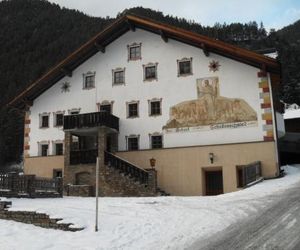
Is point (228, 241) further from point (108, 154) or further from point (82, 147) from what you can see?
point (82, 147)

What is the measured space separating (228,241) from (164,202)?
7.47 meters

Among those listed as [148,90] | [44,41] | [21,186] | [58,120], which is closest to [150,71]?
[148,90]

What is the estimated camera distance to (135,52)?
3041 cm

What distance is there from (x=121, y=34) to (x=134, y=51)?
1.67 meters

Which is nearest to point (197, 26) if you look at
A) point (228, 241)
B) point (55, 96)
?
point (55, 96)

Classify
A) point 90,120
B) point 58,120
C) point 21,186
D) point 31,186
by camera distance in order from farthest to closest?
point 58,120
point 90,120
point 31,186
point 21,186

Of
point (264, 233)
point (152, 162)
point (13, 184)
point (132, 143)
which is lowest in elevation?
point (264, 233)

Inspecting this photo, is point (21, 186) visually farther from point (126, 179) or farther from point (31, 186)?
point (126, 179)

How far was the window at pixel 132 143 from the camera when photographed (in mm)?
→ 29031

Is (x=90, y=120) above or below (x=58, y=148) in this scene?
above

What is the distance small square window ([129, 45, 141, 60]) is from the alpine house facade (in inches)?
3.4

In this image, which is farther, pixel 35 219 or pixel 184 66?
pixel 184 66

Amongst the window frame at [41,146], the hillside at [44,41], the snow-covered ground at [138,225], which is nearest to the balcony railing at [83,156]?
the window frame at [41,146]

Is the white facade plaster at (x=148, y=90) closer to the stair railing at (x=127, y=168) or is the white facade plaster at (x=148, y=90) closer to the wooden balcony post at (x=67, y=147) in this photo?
the stair railing at (x=127, y=168)
